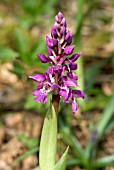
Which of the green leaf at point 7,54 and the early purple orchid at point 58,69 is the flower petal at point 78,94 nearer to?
the early purple orchid at point 58,69

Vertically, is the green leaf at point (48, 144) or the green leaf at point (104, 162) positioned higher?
the green leaf at point (48, 144)

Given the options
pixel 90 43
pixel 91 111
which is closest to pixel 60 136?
pixel 91 111

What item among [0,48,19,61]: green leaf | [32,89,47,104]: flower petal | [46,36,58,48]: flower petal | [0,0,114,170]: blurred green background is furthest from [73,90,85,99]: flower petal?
[0,48,19,61]: green leaf

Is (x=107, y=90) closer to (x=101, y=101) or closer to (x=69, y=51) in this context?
(x=101, y=101)

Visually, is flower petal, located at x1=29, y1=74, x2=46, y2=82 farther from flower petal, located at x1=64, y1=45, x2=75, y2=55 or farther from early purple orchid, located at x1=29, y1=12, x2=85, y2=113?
flower petal, located at x1=64, y1=45, x2=75, y2=55

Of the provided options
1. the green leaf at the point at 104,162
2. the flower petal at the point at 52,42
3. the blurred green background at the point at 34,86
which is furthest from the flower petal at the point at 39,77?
the green leaf at the point at 104,162

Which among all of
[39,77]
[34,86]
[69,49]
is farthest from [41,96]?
[34,86]

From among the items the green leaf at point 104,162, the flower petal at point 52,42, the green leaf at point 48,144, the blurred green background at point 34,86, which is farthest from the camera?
the blurred green background at point 34,86
